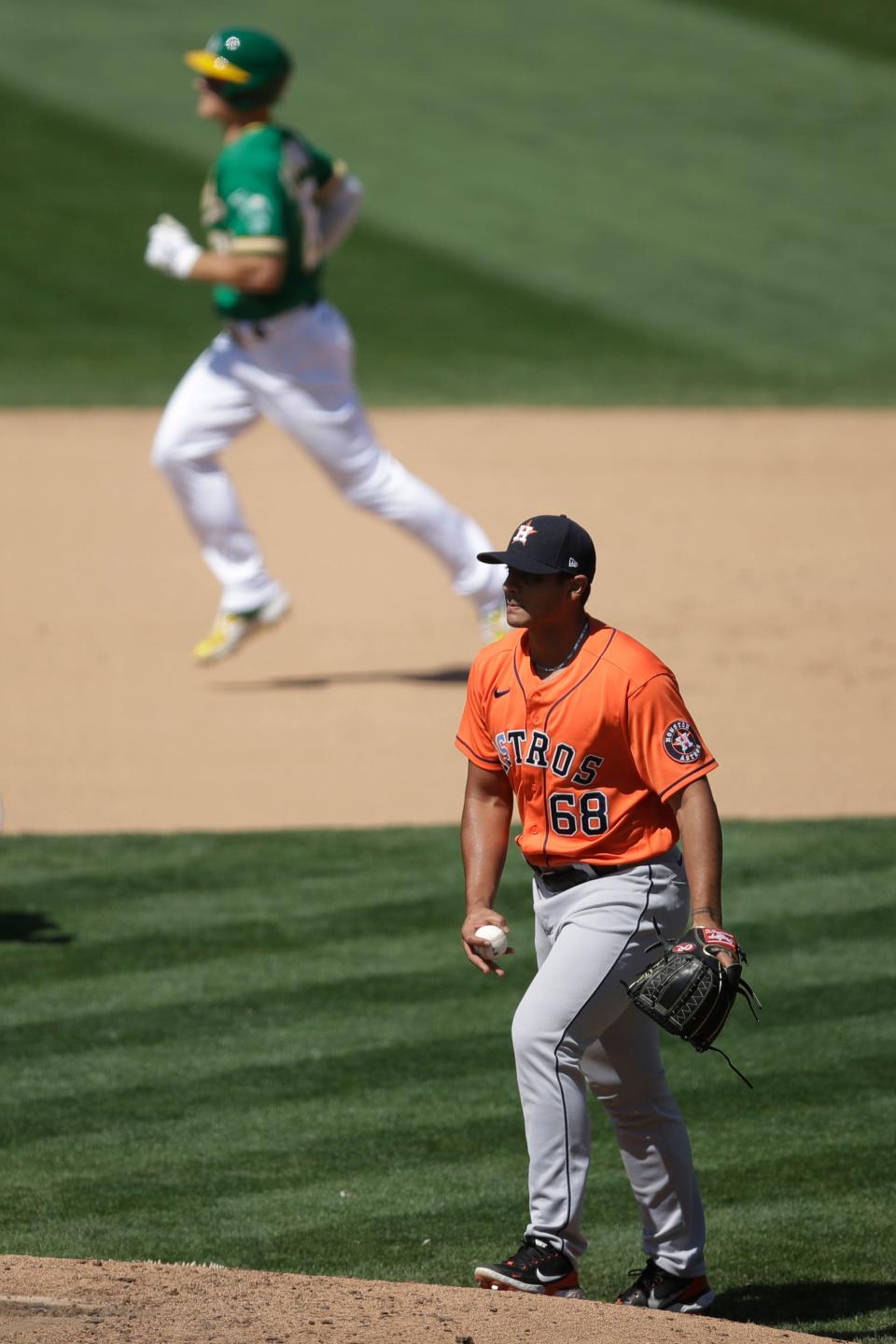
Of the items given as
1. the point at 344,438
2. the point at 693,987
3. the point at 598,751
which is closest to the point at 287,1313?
the point at 693,987

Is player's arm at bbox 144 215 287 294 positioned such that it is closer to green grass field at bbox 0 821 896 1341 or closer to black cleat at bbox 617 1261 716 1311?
green grass field at bbox 0 821 896 1341

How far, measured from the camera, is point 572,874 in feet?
16.1

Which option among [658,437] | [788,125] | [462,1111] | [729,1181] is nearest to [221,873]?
[462,1111]

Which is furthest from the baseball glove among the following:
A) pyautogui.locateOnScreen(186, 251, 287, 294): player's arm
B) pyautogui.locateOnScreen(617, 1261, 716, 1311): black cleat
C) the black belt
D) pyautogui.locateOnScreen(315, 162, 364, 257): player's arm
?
pyautogui.locateOnScreen(315, 162, 364, 257): player's arm

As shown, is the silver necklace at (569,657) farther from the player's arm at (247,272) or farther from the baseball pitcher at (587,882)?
the player's arm at (247,272)

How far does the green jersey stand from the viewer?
951 centimetres

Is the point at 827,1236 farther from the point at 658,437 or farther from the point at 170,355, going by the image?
the point at 170,355

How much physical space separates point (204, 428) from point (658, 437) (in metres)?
6.68

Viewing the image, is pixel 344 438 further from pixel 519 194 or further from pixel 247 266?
pixel 519 194

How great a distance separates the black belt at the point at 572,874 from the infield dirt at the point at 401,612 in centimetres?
369

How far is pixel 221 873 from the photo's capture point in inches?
315

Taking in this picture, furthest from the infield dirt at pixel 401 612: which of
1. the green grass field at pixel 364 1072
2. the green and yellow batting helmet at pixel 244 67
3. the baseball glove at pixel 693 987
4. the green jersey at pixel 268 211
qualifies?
the baseball glove at pixel 693 987

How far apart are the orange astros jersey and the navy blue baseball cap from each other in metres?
0.16

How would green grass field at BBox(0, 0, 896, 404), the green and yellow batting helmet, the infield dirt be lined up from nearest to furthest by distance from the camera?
the infield dirt
the green and yellow batting helmet
green grass field at BBox(0, 0, 896, 404)
